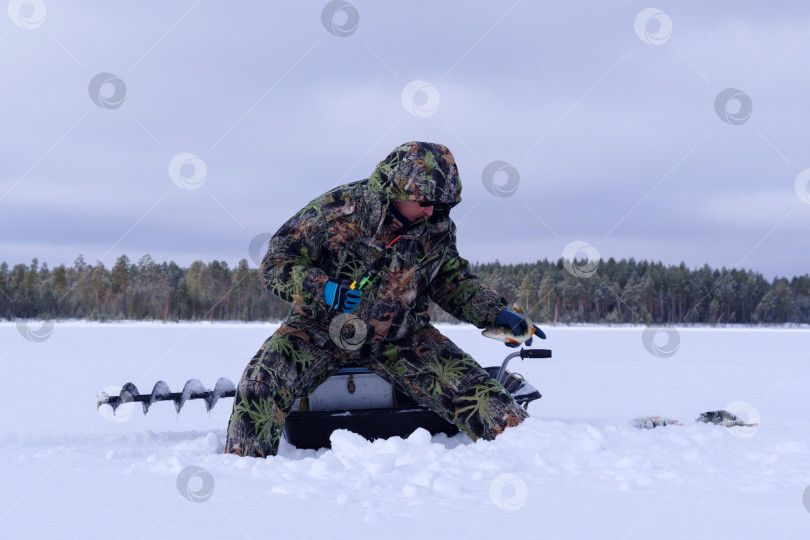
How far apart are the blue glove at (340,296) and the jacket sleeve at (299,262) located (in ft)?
0.23

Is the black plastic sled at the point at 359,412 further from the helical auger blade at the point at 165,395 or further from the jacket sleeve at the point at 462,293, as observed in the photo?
the helical auger blade at the point at 165,395

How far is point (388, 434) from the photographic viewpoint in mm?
3848

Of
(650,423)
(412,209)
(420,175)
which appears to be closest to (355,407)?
(412,209)

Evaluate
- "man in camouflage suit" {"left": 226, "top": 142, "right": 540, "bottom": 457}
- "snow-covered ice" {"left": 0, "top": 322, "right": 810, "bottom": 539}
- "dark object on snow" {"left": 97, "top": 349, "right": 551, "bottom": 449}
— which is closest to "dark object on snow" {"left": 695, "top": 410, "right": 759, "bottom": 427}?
"snow-covered ice" {"left": 0, "top": 322, "right": 810, "bottom": 539}

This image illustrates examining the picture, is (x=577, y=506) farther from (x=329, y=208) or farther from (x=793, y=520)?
(x=329, y=208)

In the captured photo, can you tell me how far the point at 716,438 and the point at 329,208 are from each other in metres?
2.27

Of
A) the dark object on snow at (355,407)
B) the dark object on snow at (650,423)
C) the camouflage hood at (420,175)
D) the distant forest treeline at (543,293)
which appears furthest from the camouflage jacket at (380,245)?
the distant forest treeline at (543,293)

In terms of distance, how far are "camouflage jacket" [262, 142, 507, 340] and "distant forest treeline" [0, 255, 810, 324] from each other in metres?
64.4

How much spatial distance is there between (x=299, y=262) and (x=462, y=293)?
1005 mm

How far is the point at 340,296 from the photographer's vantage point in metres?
3.36

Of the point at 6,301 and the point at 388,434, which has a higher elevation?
the point at 6,301

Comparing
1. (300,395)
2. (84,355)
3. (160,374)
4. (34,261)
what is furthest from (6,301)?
(300,395)

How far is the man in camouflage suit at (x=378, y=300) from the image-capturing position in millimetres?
3512

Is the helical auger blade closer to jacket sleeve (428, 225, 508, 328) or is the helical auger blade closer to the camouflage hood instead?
jacket sleeve (428, 225, 508, 328)
